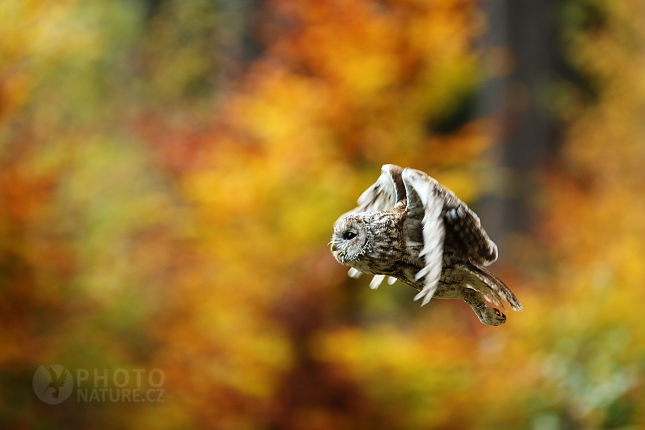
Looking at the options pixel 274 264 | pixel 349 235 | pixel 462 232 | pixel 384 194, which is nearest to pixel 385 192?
pixel 384 194

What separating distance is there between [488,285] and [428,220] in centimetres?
17

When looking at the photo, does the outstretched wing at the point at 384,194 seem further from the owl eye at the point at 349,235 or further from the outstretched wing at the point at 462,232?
the outstretched wing at the point at 462,232

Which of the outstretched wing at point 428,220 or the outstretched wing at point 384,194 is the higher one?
the outstretched wing at point 384,194

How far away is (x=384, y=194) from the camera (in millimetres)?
1386

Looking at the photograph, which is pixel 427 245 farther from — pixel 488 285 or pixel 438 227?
pixel 488 285

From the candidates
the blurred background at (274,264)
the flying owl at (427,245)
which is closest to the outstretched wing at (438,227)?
the flying owl at (427,245)

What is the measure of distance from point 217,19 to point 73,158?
238cm

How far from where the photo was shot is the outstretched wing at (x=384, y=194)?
4.19ft

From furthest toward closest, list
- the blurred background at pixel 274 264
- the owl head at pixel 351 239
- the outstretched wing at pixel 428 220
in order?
the blurred background at pixel 274 264 → the owl head at pixel 351 239 → the outstretched wing at pixel 428 220

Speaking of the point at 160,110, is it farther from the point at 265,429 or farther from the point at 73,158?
the point at 265,429

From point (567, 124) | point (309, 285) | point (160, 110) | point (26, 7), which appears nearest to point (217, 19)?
point (160, 110)

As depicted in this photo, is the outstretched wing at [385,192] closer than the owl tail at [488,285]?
No

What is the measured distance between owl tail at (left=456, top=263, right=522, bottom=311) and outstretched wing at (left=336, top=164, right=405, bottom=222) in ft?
0.78

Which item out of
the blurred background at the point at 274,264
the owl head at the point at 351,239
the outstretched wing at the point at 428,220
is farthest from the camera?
the blurred background at the point at 274,264
